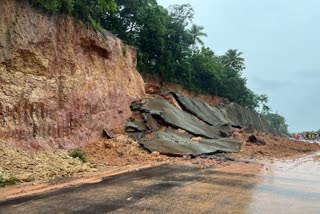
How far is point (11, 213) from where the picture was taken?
6.18 m

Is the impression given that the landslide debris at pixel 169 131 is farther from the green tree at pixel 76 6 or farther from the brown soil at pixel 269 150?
the green tree at pixel 76 6

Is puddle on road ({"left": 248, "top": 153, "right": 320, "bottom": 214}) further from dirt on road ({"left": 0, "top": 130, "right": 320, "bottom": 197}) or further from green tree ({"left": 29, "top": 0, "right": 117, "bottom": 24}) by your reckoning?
green tree ({"left": 29, "top": 0, "right": 117, "bottom": 24})

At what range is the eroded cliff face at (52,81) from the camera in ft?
38.2

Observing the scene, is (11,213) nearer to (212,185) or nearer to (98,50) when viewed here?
(212,185)

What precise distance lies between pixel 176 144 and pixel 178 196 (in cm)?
961

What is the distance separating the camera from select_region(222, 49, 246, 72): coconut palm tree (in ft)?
173

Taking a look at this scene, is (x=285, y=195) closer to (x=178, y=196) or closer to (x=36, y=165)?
(x=178, y=196)

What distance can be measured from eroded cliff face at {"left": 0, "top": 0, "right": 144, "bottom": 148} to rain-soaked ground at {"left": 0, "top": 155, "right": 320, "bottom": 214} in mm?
3994

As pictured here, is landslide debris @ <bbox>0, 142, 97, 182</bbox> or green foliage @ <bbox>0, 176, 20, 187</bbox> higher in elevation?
landslide debris @ <bbox>0, 142, 97, 182</bbox>

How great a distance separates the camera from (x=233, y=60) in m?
53.0

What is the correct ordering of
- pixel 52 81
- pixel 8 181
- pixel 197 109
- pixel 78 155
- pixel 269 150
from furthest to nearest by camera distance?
pixel 197 109 → pixel 269 150 → pixel 52 81 → pixel 78 155 → pixel 8 181

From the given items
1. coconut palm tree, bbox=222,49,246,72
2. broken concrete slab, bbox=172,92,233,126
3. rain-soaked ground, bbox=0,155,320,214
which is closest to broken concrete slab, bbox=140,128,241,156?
rain-soaked ground, bbox=0,155,320,214

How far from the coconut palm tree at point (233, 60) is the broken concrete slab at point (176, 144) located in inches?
Result: 1342

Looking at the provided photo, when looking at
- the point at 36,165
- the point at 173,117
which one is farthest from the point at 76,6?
the point at 173,117
